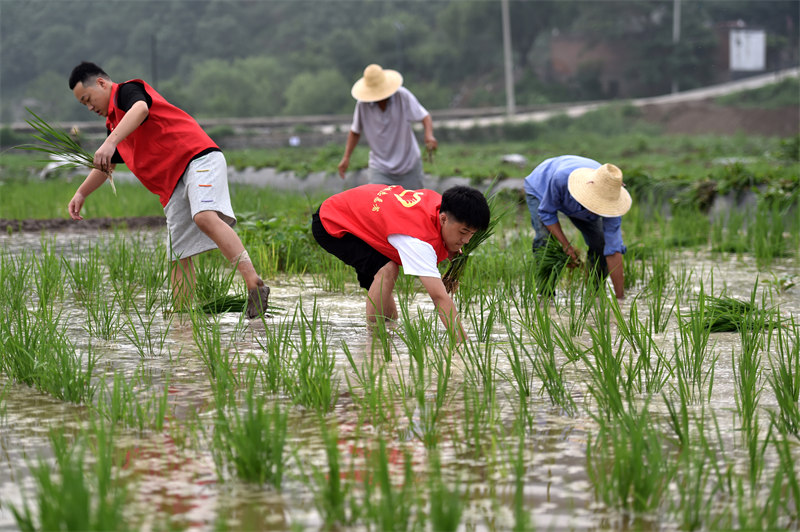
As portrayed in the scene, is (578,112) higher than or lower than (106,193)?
higher

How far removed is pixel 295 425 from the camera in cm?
239

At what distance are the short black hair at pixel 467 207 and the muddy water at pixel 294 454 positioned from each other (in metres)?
0.44

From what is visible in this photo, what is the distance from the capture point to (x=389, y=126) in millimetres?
6066

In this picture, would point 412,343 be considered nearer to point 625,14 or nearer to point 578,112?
point 578,112

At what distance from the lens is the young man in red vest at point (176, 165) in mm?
3844

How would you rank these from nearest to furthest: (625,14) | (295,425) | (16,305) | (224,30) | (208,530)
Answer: (208,530) → (295,425) → (16,305) → (625,14) → (224,30)

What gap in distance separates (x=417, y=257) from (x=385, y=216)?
0.83ft

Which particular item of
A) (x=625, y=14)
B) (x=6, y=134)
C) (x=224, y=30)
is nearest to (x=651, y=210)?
(x=6, y=134)

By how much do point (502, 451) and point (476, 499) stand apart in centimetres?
18

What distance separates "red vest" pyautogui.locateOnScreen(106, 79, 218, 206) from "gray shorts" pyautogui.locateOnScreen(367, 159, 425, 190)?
2240 millimetres

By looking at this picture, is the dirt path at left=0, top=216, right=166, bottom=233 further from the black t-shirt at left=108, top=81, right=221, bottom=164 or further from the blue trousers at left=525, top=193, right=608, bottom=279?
the blue trousers at left=525, top=193, right=608, bottom=279

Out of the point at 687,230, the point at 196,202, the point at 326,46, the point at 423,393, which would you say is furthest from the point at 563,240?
the point at 326,46

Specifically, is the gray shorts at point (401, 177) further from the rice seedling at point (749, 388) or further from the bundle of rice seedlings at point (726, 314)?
the rice seedling at point (749, 388)

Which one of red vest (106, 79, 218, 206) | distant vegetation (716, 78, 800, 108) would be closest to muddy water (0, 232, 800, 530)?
red vest (106, 79, 218, 206)
